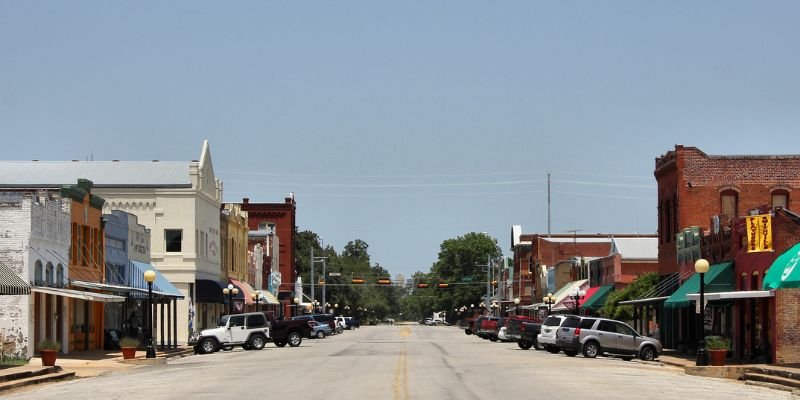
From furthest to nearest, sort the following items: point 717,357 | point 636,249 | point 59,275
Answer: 1. point 636,249
2. point 59,275
3. point 717,357

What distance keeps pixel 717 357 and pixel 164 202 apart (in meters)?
42.2

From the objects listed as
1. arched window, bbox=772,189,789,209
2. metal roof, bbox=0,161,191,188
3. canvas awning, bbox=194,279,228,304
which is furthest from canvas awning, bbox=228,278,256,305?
arched window, bbox=772,189,789,209

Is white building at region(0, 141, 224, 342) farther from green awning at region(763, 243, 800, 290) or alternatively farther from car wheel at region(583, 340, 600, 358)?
green awning at region(763, 243, 800, 290)

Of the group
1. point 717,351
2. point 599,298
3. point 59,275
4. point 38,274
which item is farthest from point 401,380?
point 599,298

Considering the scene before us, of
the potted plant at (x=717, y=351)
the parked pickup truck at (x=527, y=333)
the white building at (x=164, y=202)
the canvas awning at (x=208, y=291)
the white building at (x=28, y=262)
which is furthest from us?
the canvas awning at (x=208, y=291)

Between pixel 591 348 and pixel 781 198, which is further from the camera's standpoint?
pixel 781 198

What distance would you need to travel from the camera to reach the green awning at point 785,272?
37987mm

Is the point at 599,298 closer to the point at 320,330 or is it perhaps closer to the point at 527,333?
the point at 527,333

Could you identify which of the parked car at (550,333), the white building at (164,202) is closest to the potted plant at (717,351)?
the parked car at (550,333)

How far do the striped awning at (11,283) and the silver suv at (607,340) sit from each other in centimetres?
2186

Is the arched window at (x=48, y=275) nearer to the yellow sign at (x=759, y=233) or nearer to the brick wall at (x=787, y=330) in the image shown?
the yellow sign at (x=759, y=233)

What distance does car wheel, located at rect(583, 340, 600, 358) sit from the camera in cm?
5059

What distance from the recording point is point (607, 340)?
50406mm

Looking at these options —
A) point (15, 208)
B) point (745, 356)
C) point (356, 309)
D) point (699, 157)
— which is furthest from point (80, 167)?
point (356, 309)
